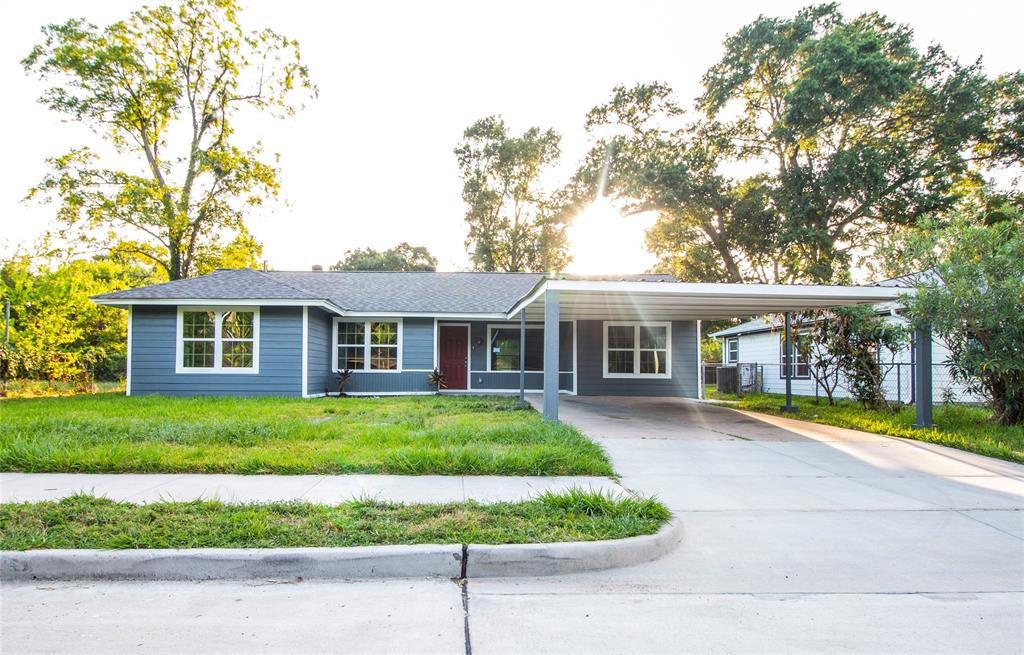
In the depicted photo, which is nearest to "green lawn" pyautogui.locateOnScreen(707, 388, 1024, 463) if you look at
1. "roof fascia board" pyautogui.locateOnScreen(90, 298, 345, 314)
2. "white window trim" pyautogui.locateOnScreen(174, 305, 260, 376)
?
"roof fascia board" pyautogui.locateOnScreen(90, 298, 345, 314)

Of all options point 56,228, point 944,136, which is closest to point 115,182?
point 56,228

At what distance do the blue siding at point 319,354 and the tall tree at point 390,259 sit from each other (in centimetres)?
2952

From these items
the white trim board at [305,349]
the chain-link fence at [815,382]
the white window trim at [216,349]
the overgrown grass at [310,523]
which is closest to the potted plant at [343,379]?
the white trim board at [305,349]

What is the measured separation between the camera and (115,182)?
21562 millimetres

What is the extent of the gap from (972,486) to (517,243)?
100 ft

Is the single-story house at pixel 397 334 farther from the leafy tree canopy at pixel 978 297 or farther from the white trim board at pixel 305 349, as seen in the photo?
the leafy tree canopy at pixel 978 297

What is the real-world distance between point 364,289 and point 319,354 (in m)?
3.44

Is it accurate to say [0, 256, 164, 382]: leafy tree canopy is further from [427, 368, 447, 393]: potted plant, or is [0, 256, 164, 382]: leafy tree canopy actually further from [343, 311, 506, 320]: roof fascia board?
[427, 368, 447, 393]: potted plant

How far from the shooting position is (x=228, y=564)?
349 centimetres

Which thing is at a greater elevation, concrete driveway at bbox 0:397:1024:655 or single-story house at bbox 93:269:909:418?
single-story house at bbox 93:269:909:418

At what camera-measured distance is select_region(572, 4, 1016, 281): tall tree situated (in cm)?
2127

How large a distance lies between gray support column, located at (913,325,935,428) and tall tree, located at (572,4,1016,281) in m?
11.6

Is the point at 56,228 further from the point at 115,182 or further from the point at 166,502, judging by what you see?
the point at 166,502

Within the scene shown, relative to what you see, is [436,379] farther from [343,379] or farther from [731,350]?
[731,350]
